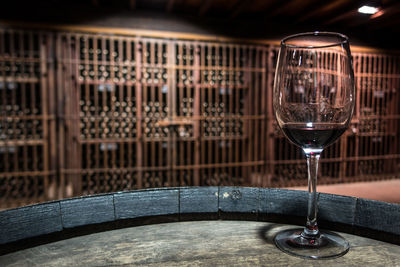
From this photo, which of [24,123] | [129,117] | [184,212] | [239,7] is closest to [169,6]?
[239,7]

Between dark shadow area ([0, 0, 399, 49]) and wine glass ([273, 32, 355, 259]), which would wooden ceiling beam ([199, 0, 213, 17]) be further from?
wine glass ([273, 32, 355, 259])

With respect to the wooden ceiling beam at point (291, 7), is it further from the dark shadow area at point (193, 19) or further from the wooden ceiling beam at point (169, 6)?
the wooden ceiling beam at point (169, 6)

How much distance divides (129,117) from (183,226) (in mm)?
3494

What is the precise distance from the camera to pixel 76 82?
391 cm

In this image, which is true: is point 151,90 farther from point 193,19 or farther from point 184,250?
point 184,250

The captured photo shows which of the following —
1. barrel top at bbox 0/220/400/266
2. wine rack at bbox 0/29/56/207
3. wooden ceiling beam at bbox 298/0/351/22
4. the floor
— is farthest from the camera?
the floor

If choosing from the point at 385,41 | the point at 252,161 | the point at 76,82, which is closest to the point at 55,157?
the point at 76,82

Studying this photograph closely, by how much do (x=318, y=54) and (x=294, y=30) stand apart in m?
4.78

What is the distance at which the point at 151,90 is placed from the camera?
4156mm

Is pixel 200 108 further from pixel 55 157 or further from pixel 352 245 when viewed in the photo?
pixel 352 245

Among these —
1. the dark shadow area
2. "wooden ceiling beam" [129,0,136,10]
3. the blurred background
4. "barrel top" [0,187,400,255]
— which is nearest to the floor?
the blurred background

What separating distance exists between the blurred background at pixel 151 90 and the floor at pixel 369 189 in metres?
0.03

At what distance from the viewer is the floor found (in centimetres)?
421

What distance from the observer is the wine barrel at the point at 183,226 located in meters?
0.54
